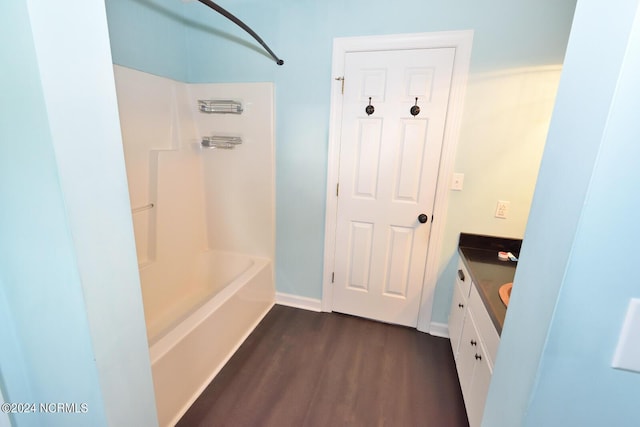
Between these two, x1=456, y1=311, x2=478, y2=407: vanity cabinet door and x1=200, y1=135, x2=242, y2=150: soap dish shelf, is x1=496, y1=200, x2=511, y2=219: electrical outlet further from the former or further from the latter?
x1=200, y1=135, x2=242, y2=150: soap dish shelf

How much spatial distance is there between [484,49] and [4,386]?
8.44ft

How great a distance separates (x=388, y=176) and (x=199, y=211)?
1.69 metres

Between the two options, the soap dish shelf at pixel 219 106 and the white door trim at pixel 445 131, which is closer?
the white door trim at pixel 445 131

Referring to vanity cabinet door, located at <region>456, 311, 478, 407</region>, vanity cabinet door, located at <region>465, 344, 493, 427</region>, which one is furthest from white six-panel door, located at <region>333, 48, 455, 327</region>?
vanity cabinet door, located at <region>465, 344, 493, 427</region>

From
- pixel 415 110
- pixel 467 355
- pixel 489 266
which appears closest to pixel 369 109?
pixel 415 110

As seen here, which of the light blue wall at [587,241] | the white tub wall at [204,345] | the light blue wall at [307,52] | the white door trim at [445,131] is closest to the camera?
the light blue wall at [587,241]

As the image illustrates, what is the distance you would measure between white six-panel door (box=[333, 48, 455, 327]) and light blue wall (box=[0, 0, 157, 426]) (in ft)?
5.47

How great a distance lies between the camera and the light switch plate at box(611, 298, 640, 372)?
43cm

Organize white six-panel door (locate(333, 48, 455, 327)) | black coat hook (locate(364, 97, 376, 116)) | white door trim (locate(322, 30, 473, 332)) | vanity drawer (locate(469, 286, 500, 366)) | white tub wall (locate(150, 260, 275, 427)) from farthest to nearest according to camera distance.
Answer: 1. black coat hook (locate(364, 97, 376, 116))
2. white six-panel door (locate(333, 48, 455, 327))
3. white door trim (locate(322, 30, 473, 332))
4. white tub wall (locate(150, 260, 275, 427))
5. vanity drawer (locate(469, 286, 500, 366))

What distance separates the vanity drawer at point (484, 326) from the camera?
46.7 inches

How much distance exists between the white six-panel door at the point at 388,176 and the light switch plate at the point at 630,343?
1.67 metres

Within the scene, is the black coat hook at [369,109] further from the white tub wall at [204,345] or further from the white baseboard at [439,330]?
the white baseboard at [439,330]

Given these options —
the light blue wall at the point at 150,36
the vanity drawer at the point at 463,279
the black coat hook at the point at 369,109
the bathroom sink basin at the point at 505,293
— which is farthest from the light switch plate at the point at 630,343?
the light blue wall at the point at 150,36

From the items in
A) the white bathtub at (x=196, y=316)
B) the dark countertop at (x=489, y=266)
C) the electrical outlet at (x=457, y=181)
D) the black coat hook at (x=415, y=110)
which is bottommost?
the white bathtub at (x=196, y=316)
